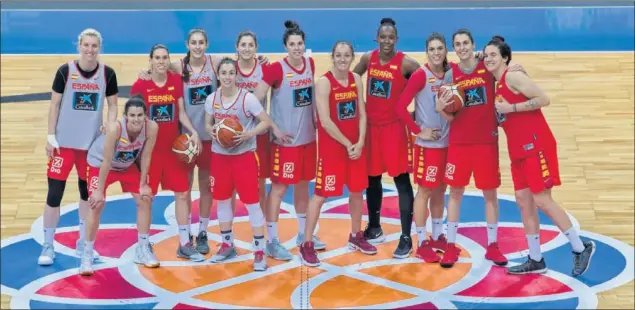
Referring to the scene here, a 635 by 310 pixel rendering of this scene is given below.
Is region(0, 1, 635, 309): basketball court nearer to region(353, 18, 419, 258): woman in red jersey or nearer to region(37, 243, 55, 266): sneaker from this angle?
region(37, 243, 55, 266): sneaker

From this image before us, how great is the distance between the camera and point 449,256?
8172mm

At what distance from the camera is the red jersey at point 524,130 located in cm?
775

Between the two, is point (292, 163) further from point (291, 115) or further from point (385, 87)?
point (385, 87)

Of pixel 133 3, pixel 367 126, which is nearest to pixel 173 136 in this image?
pixel 367 126

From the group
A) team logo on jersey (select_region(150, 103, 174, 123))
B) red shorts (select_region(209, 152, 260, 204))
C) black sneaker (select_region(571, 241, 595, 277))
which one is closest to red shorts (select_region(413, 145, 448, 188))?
black sneaker (select_region(571, 241, 595, 277))

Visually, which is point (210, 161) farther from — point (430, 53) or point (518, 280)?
point (518, 280)

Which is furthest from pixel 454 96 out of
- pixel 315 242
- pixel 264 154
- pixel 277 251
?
pixel 277 251

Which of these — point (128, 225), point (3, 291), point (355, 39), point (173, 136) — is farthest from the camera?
point (355, 39)

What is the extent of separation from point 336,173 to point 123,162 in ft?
5.24

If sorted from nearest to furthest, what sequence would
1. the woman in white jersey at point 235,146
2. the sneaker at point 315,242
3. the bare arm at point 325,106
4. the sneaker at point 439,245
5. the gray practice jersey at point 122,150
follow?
1. the gray practice jersey at point 122,150
2. the woman in white jersey at point 235,146
3. the bare arm at point 325,106
4. the sneaker at point 439,245
5. the sneaker at point 315,242

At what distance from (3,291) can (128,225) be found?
158cm

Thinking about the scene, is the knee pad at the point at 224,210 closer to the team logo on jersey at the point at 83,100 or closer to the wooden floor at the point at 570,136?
the team logo on jersey at the point at 83,100

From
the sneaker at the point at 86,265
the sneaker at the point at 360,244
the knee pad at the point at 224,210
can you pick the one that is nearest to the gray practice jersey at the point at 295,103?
the knee pad at the point at 224,210

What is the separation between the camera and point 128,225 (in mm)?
9070
